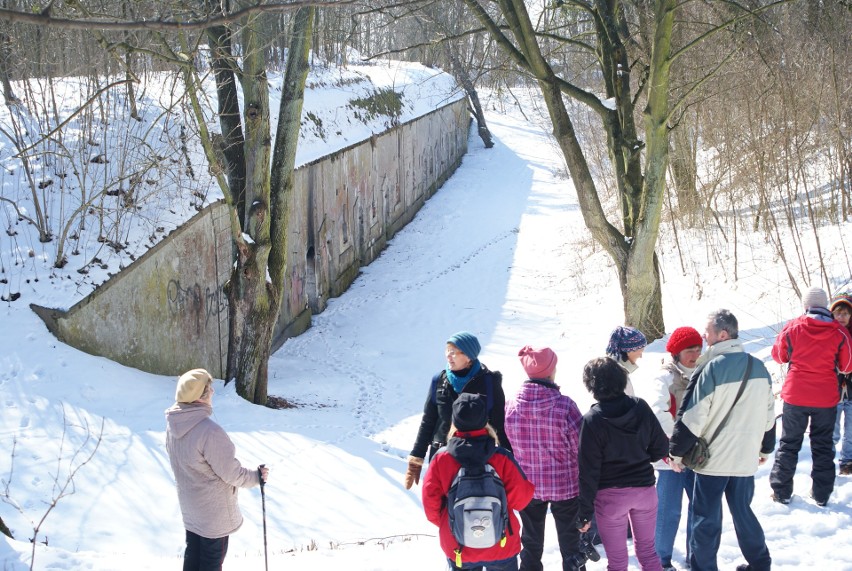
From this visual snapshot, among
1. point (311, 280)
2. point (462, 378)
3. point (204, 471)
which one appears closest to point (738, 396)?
point (462, 378)

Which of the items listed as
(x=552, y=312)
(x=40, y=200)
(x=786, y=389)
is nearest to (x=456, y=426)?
(x=786, y=389)

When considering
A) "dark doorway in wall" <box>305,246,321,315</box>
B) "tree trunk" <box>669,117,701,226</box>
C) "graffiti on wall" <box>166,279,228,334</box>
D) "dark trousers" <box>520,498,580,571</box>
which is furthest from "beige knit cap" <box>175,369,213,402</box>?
"tree trunk" <box>669,117,701,226</box>

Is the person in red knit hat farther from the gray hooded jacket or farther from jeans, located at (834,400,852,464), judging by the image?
the gray hooded jacket

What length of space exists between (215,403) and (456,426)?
254 inches

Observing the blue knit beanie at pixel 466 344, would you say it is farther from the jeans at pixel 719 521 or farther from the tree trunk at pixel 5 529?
the tree trunk at pixel 5 529

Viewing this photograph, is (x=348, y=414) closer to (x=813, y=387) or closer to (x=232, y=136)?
(x=232, y=136)

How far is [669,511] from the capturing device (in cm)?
499

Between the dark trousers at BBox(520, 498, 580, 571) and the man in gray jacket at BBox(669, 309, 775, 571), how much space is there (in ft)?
2.24

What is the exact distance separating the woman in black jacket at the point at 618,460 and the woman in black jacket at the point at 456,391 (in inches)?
25.4

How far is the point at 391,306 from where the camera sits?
16.2m

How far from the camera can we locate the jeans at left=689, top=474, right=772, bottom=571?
15.3 ft

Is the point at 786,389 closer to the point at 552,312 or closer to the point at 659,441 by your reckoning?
the point at 659,441

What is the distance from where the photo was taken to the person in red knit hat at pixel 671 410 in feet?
15.9

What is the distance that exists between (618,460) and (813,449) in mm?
2265
